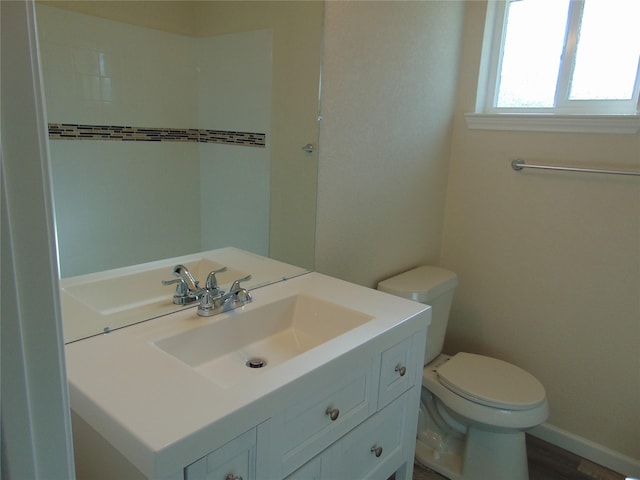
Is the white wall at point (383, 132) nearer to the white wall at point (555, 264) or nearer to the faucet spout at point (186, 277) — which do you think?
the white wall at point (555, 264)

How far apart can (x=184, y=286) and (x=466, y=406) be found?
1.14m

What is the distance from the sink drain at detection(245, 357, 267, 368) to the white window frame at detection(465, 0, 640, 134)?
1507mm

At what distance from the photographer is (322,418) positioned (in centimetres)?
113

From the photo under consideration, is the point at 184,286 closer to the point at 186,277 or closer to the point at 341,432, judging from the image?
the point at 186,277

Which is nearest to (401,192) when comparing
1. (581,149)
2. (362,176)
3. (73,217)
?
(362,176)

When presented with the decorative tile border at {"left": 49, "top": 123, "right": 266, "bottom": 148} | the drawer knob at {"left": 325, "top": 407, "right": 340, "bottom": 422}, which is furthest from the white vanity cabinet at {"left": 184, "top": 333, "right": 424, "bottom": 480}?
the decorative tile border at {"left": 49, "top": 123, "right": 266, "bottom": 148}

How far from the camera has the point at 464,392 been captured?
5.89 ft

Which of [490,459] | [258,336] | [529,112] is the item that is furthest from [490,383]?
[529,112]

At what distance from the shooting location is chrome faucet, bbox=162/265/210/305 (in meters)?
1.33

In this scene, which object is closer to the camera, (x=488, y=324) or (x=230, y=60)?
(x=230, y=60)

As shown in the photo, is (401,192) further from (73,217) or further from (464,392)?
(73,217)

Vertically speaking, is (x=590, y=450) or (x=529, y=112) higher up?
(x=529, y=112)

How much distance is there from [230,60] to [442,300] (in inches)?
50.8

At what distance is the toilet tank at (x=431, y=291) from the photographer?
75.4 inches
